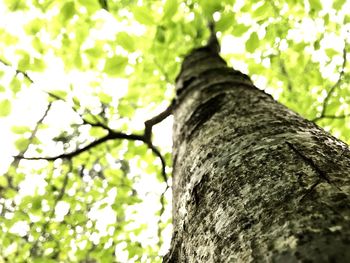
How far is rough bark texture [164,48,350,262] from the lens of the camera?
58 centimetres

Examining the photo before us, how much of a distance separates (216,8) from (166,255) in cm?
137

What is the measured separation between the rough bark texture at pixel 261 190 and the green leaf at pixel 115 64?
47.0 inches

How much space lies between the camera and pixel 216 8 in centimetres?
186

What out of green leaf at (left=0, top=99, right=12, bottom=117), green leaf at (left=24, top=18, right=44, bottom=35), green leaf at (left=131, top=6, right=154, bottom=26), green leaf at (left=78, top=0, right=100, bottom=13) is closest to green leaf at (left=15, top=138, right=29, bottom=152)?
green leaf at (left=0, top=99, right=12, bottom=117)

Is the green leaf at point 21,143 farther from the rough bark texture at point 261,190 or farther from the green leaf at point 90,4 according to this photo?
the rough bark texture at point 261,190

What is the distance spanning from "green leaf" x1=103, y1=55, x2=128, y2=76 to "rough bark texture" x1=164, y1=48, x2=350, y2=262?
1.19m

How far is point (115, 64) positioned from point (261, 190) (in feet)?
6.47

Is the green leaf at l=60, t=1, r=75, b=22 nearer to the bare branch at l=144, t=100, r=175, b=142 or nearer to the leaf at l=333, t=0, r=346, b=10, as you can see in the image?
the bare branch at l=144, t=100, r=175, b=142

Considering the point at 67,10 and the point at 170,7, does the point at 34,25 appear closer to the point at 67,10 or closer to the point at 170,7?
the point at 67,10

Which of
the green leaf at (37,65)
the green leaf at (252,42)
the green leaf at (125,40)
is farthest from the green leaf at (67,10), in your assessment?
the green leaf at (252,42)

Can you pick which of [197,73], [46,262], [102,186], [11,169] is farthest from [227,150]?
[11,169]

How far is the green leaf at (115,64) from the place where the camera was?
250cm

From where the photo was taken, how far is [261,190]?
0.77 metres

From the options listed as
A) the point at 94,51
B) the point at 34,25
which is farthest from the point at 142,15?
the point at 34,25
